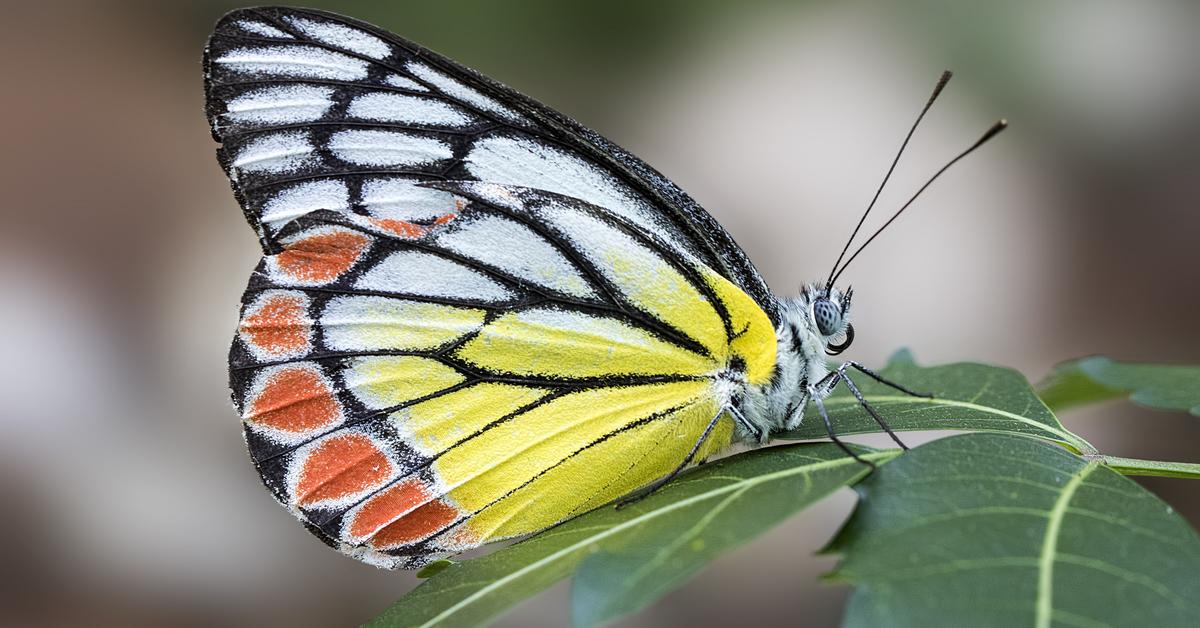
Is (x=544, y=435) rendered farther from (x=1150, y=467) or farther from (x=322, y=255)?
(x=1150, y=467)

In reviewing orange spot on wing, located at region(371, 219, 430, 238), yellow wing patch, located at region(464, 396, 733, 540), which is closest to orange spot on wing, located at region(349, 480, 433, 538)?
yellow wing patch, located at region(464, 396, 733, 540)

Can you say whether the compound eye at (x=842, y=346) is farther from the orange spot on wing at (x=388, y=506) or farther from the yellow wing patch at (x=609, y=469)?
the orange spot on wing at (x=388, y=506)

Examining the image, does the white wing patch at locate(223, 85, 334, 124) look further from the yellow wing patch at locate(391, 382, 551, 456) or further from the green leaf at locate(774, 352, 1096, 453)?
the green leaf at locate(774, 352, 1096, 453)

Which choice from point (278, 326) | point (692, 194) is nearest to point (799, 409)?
point (278, 326)

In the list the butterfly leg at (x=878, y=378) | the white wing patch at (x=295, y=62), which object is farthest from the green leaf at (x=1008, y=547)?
the white wing patch at (x=295, y=62)

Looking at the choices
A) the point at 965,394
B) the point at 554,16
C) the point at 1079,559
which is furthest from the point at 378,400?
the point at 554,16
